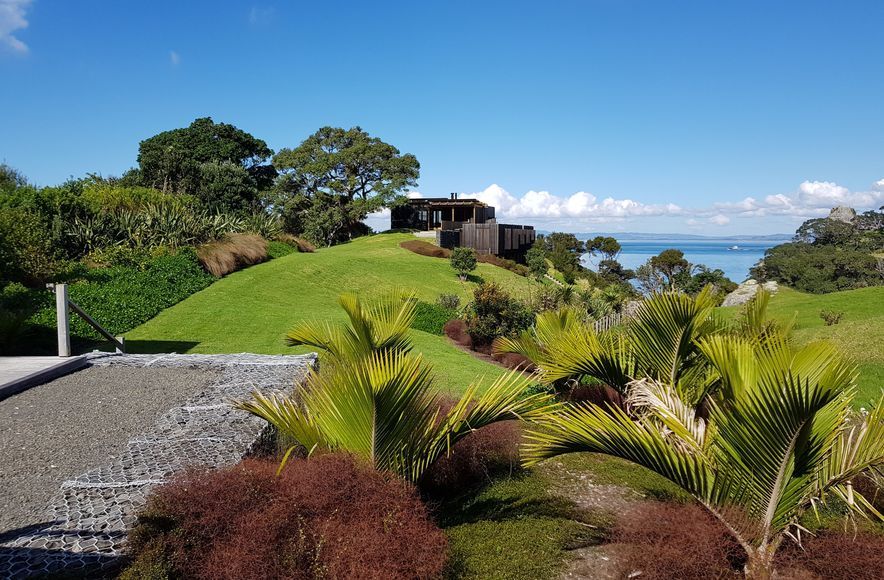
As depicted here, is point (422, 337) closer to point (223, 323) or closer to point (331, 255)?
point (223, 323)

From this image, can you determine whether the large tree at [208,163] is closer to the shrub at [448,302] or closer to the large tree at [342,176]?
the large tree at [342,176]

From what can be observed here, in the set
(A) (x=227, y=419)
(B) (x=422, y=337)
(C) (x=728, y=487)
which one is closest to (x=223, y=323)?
(B) (x=422, y=337)

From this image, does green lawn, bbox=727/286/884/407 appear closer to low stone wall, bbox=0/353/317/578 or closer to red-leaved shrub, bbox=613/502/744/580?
red-leaved shrub, bbox=613/502/744/580

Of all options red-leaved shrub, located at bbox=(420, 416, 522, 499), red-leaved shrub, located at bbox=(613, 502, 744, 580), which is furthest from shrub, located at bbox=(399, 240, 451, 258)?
red-leaved shrub, located at bbox=(613, 502, 744, 580)

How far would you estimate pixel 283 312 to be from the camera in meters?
15.2

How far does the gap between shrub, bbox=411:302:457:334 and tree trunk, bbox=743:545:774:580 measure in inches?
532

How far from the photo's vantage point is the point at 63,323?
30.0ft

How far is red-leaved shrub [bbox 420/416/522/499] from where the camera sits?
5.50 meters

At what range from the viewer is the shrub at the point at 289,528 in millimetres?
3176

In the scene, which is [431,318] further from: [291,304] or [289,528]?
[289,528]

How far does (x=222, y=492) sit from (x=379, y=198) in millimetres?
40275

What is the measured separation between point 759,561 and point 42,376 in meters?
8.93

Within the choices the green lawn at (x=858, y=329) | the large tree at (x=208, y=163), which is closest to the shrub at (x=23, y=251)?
the green lawn at (x=858, y=329)

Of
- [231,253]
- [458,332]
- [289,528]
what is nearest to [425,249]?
[231,253]
